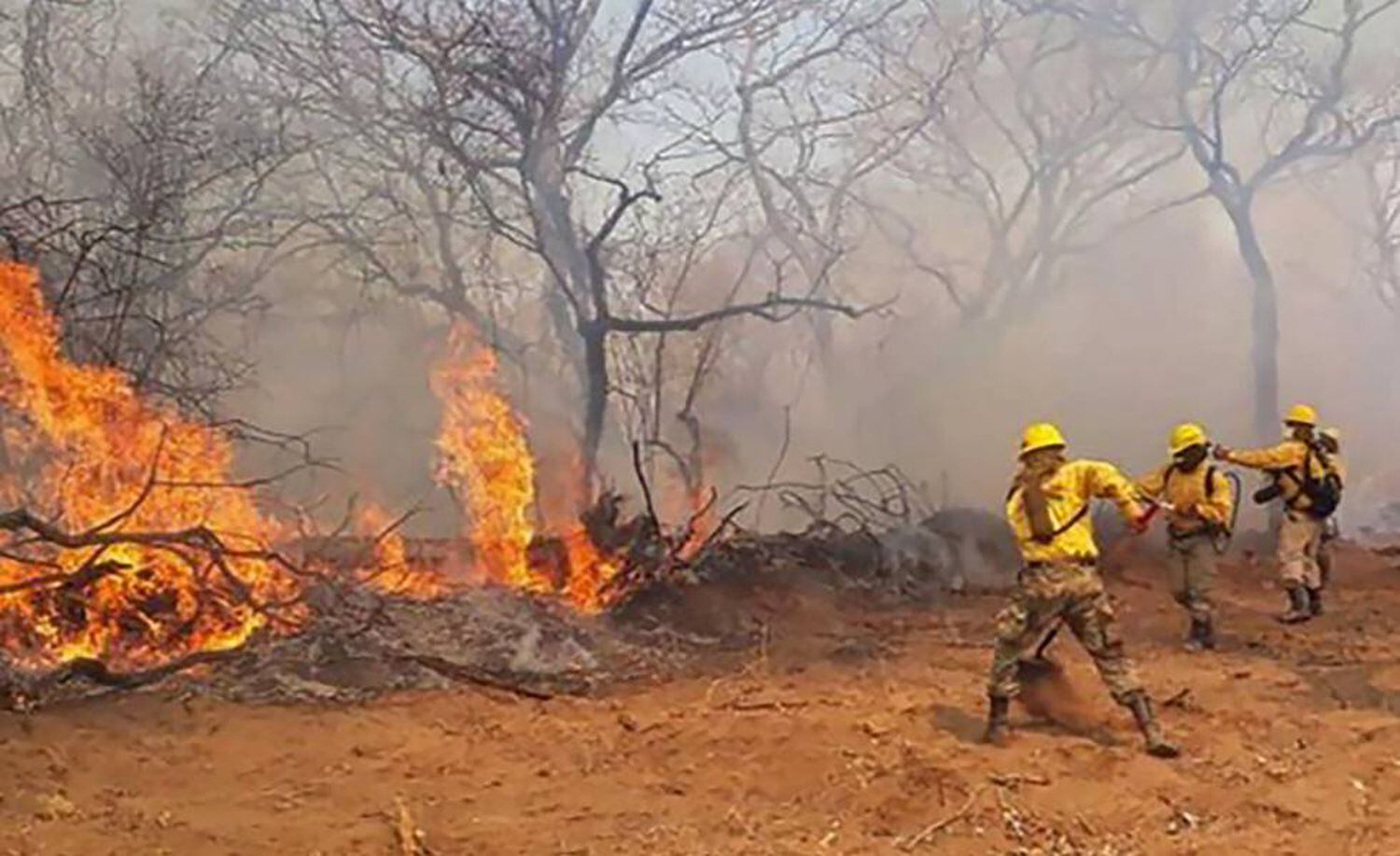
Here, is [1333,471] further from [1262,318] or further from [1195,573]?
[1262,318]

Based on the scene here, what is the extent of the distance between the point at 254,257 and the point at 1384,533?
15.2 meters

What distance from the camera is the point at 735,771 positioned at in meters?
7.75

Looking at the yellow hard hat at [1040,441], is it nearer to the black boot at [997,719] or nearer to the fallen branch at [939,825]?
the black boot at [997,719]

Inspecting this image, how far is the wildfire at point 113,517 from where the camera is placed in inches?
366

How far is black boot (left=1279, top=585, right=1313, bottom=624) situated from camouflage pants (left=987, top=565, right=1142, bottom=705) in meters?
4.97

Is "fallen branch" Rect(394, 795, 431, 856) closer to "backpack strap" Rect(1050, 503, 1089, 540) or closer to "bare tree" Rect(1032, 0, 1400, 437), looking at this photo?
"backpack strap" Rect(1050, 503, 1089, 540)

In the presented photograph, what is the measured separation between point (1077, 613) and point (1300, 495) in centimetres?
486

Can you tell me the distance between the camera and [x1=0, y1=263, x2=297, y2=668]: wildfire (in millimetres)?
9297

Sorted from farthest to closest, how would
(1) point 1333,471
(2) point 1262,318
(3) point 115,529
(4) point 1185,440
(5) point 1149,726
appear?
1. (2) point 1262,318
2. (1) point 1333,471
3. (4) point 1185,440
4. (3) point 115,529
5. (5) point 1149,726

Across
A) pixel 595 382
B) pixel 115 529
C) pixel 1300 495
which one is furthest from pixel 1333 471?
pixel 115 529

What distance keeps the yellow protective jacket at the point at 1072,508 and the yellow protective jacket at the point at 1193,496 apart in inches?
105

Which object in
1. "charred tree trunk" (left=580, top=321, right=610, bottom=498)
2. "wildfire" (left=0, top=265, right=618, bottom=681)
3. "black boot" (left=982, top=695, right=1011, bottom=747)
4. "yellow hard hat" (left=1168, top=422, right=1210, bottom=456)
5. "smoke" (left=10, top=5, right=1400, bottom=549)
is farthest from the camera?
"smoke" (left=10, top=5, right=1400, bottom=549)

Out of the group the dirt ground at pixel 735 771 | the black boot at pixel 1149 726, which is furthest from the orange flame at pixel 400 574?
the black boot at pixel 1149 726

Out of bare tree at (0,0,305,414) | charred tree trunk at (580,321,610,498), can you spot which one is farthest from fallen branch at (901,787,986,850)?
charred tree trunk at (580,321,610,498)
